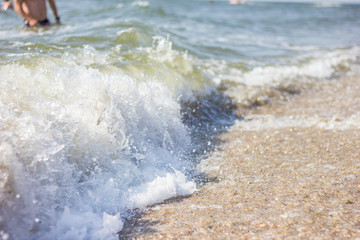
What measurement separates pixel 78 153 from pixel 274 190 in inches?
68.1

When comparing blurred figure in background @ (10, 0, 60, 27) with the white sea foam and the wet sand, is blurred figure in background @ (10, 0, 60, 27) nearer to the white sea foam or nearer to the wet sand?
the white sea foam

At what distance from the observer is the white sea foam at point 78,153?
191 centimetres

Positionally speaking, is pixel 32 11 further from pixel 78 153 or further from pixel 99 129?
pixel 78 153

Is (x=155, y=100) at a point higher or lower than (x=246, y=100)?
higher

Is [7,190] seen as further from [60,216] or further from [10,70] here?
[10,70]

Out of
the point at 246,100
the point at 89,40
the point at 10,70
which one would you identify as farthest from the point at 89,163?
the point at 89,40

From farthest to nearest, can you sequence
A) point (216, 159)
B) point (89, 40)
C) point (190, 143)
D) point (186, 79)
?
point (89, 40)
point (186, 79)
point (190, 143)
point (216, 159)

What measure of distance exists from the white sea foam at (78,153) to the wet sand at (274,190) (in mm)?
250

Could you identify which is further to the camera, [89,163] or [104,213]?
[89,163]

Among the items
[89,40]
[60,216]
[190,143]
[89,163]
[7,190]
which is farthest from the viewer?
[89,40]

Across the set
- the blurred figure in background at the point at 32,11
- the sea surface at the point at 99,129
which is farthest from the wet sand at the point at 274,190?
the blurred figure in background at the point at 32,11

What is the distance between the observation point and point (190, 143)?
11.7ft

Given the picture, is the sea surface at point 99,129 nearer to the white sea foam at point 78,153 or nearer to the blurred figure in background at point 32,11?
the white sea foam at point 78,153

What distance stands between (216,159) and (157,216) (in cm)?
124
